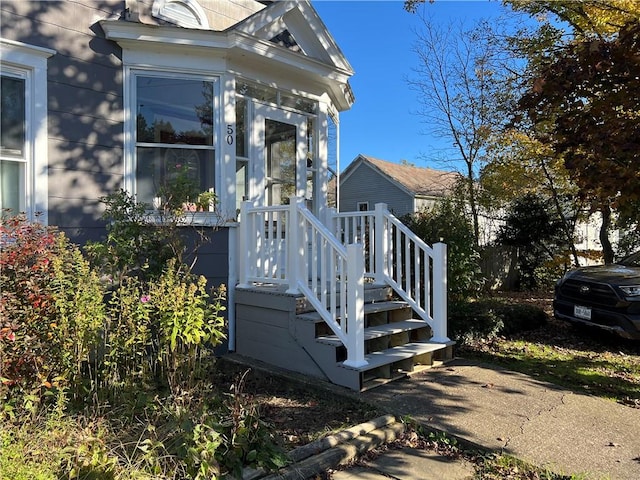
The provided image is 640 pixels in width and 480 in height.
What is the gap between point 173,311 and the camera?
3.43 metres

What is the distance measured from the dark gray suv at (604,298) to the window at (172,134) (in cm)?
519

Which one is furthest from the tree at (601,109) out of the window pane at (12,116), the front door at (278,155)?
the window pane at (12,116)

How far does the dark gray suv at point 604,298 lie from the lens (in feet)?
19.8

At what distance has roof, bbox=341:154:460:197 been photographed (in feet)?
72.9

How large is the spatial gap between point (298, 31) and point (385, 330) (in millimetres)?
4126

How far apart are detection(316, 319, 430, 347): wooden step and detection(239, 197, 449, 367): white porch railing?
0.39 ft

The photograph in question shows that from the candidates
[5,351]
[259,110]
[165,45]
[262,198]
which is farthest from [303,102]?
[5,351]

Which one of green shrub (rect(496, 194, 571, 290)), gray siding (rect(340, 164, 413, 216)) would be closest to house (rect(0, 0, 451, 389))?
green shrub (rect(496, 194, 571, 290))

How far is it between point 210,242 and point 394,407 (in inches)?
A: 107

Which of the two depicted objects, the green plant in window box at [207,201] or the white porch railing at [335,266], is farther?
the green plant in window box at [207,201]

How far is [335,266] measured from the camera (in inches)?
185

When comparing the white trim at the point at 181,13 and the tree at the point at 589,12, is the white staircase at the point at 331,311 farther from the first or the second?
the tree at the point at 589,12

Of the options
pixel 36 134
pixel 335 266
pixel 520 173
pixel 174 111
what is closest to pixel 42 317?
pixel 36 134

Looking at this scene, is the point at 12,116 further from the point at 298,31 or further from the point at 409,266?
the point at 409,266
